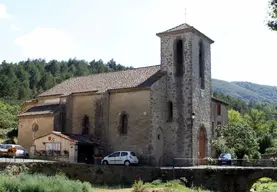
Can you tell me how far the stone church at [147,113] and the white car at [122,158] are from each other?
134 centimetres

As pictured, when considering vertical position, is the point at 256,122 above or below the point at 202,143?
above

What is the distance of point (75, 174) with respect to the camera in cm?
2617

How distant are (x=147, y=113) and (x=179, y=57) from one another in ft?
22.4

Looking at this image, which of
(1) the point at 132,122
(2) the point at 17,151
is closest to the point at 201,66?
(1) the point at 132,122

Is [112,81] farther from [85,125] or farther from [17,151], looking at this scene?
[17,151]

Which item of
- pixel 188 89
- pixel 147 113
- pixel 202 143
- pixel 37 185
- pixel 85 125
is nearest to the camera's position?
pixel 37 185

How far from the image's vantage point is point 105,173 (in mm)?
26828

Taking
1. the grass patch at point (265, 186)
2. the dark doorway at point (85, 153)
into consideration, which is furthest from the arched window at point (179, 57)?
the grass patch at point (265, 186)

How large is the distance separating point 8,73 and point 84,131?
77.0 meters

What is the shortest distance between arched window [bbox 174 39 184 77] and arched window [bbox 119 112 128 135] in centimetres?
648

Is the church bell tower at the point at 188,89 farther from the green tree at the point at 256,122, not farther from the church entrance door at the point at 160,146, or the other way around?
the green tree at the point at 256,122

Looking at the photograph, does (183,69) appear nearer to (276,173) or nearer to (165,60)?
(165,60)

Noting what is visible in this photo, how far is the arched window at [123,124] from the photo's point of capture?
34.9m

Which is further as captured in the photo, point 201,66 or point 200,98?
point 201,66
